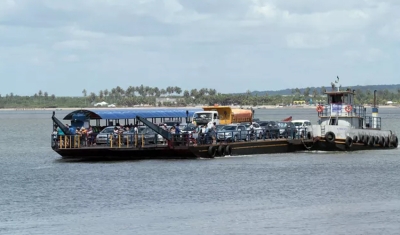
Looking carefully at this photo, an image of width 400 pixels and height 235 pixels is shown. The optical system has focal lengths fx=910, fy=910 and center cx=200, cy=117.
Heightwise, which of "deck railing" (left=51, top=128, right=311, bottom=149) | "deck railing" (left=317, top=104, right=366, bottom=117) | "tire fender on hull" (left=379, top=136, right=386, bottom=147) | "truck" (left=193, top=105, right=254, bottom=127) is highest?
"deck railing" (left=317, top=104, right=366, bottom=117)

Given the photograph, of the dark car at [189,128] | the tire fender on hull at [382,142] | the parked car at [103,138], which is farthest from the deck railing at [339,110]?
the parked car at [103,138]

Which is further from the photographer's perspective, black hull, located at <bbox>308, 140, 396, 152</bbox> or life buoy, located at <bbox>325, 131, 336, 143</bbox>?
black hull, located at <bbox>308, 140, 396, 152</bbox>

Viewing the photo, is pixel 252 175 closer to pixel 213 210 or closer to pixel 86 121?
pixel 213 210

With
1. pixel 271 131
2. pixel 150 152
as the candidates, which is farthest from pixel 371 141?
pixel 150 152

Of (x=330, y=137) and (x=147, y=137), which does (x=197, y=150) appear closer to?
(x=147, y=137)

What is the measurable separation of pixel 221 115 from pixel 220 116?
0.41 feet

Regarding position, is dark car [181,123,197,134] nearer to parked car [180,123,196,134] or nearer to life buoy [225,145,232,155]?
parked car [180,123,196,134]

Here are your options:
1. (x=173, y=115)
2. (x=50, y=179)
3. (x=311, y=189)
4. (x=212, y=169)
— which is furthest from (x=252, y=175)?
(x=173, y=115)

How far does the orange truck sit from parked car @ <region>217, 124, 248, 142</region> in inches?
126

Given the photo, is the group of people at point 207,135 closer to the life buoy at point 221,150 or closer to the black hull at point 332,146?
the life buoy at point 221,150

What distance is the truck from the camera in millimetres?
63691

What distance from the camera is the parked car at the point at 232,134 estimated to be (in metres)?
56.1

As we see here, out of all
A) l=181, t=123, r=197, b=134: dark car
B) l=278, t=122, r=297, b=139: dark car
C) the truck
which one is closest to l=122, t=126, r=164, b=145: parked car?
l=181, t=123, r=197, b=134: dark car

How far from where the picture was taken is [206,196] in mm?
38062
